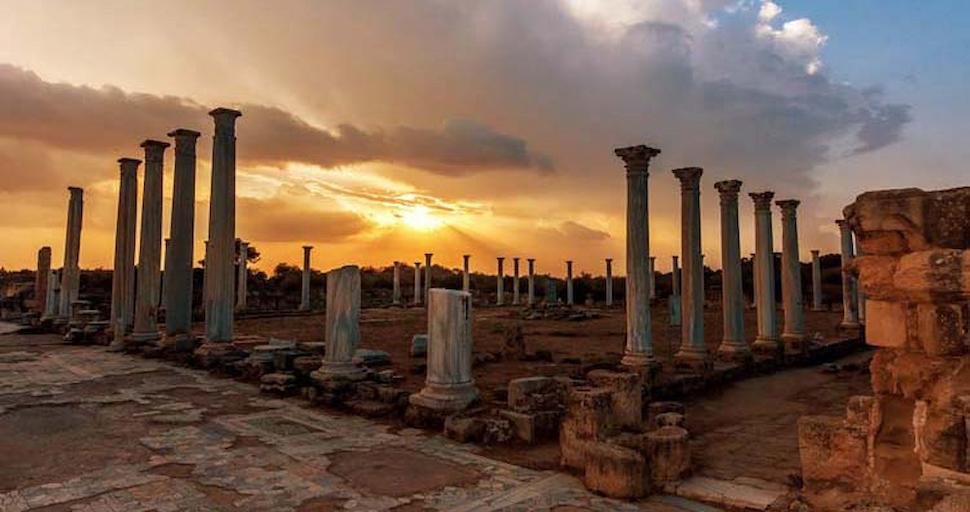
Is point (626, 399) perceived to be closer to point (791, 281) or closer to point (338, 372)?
point (338, 372)

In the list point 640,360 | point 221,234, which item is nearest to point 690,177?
point 640,360

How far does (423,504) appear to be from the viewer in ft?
18.7

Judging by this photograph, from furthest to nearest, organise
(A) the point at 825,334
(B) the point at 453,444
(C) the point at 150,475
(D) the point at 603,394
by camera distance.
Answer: (A) the point at 825,334 < (B) the point at 453,444 < (D) the point at 603,394 < (C) the point at 150,475

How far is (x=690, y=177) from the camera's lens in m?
15.4

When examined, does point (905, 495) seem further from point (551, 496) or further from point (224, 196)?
point (224, 196)

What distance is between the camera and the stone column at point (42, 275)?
29.4m

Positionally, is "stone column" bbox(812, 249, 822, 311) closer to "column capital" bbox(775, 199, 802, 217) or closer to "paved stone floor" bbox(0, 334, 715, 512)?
"column capital" bbox(775, 199, 802, 217)

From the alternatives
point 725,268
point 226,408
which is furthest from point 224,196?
point 725,268

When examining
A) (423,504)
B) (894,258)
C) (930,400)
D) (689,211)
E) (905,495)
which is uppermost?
(689,211)

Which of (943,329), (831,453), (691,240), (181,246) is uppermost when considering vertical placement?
(691,240)

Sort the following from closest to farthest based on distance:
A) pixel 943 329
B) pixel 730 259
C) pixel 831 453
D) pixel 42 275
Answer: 1. pixel 943 329
2. pixel 831 453
3. pixel 730 259
4. pixel 42 275

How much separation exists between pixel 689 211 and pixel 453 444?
1012 cm

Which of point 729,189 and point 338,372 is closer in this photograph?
point 338,372

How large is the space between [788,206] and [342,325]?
48.8ft
